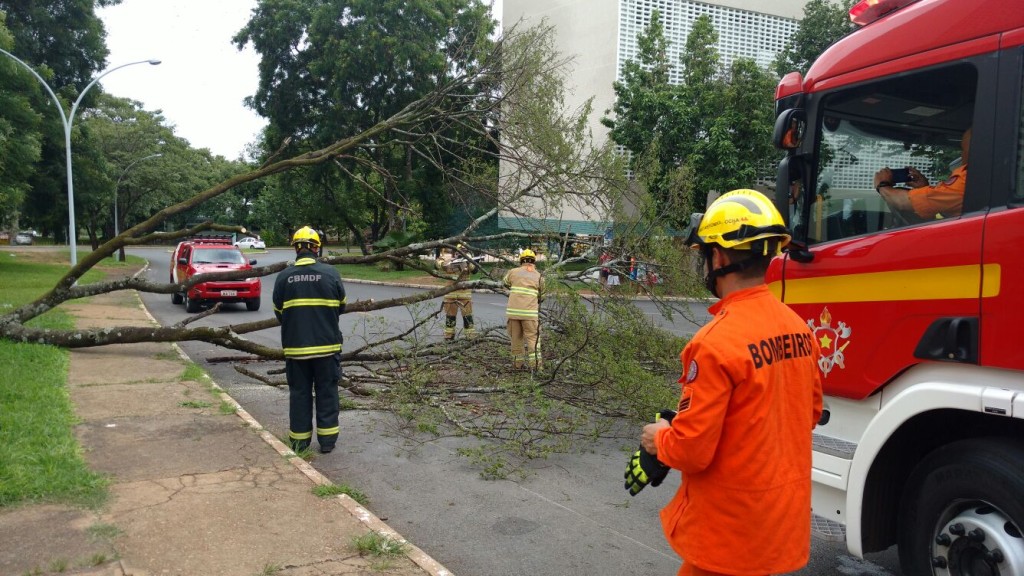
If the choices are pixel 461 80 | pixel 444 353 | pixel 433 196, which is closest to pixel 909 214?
pixel 444 353

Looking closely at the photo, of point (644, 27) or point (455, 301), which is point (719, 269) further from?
point (644, 27)

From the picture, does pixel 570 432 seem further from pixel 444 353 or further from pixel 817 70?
pixel 817 70

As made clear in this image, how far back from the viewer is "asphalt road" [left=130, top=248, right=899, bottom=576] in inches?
157

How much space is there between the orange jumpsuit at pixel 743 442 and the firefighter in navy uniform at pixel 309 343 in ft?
13.7

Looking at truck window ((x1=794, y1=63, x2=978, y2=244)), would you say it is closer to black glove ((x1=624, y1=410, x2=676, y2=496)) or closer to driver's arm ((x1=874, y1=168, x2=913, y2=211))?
driver's arm ((x1=874, y1=168, x2=913, y2=211))

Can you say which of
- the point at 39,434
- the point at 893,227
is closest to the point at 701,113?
the point at 893,227

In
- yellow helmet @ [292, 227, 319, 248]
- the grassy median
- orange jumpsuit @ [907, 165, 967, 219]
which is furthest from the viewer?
yellow helmet @ [292, 227, 319, 248]

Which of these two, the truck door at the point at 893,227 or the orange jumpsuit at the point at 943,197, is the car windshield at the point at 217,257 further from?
the orange jumpsuit at the point at 943,197

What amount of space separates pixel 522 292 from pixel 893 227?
613 centimetres

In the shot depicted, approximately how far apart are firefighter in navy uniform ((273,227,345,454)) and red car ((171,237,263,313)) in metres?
11.7

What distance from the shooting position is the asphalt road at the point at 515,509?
400 centimetres

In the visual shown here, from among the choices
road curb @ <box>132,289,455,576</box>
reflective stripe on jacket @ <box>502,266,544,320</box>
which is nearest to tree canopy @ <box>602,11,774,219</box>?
reflective stripe on jacket @ <box>502,266,544,320</box>

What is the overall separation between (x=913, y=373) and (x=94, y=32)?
120 ft

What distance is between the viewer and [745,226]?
2199 mm
